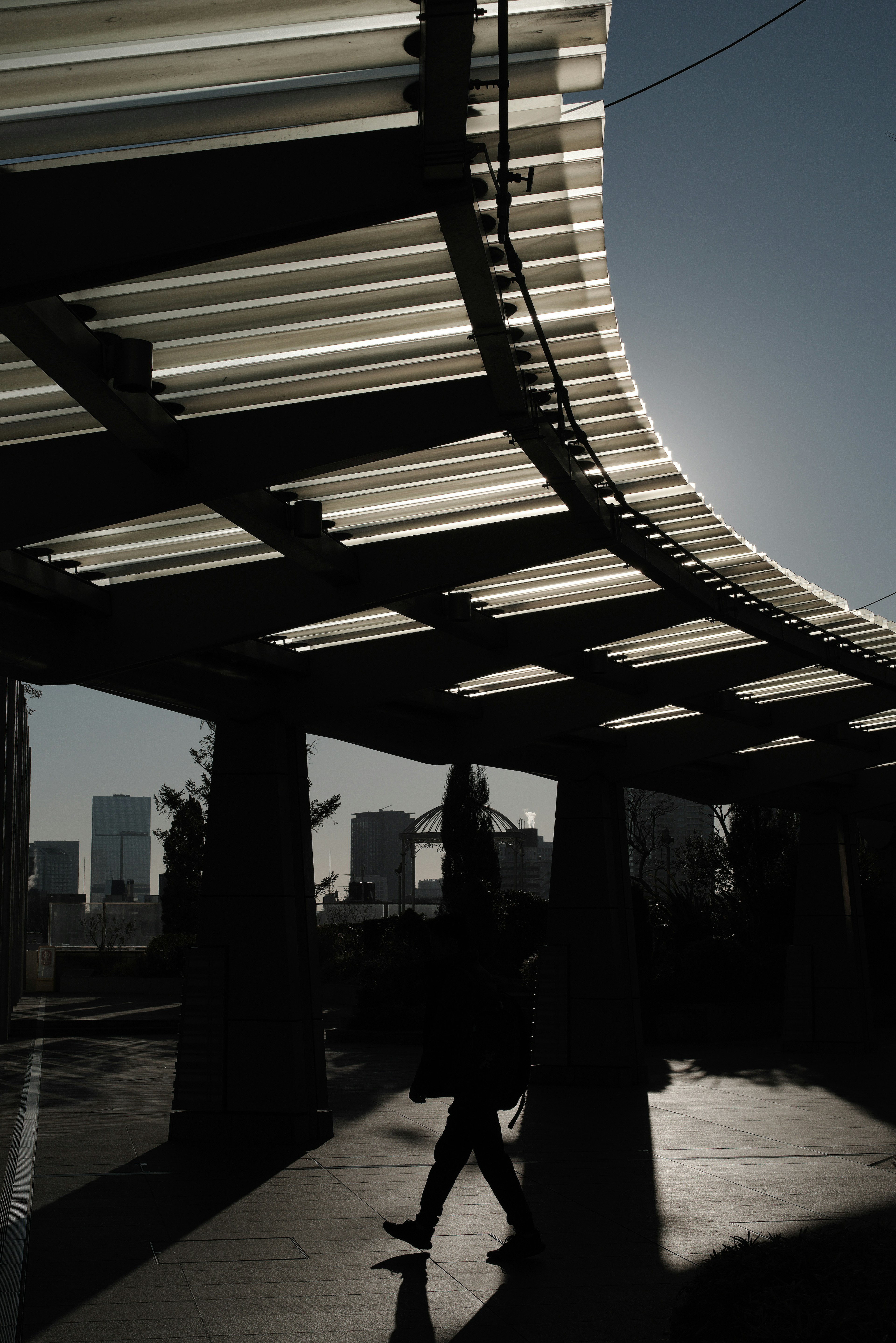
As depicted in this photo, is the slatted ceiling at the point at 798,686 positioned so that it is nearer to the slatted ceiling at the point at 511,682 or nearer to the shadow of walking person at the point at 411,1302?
the slatted ceiling at the point at 511,682

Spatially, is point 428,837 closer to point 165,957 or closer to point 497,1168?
point 165,957

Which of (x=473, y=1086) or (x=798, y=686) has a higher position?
(x=798, y=686)

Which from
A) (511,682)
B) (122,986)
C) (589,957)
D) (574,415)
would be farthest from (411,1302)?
(122,986)

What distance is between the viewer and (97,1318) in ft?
18.1

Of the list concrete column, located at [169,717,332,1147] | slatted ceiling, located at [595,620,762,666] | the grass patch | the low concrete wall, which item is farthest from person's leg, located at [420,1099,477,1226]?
the low concrete wall

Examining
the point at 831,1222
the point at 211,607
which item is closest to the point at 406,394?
the point at 211,607

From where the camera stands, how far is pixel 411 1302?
5.81m

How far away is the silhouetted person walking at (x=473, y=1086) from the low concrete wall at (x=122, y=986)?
83.5ft

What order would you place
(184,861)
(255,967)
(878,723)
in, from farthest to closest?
1. (184,861)
2. (878,723)
3. (255,967)

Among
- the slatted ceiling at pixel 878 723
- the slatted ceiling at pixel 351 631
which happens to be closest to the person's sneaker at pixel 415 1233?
the slatted ceiling at pixel 351 631

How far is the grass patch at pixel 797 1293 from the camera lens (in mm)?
4160

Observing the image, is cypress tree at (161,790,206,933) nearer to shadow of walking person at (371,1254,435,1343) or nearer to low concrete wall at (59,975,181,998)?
low concrete wall at (59,975,181,998)

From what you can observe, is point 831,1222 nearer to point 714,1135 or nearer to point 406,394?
point 714,1135

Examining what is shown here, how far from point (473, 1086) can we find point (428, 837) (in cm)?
3628
